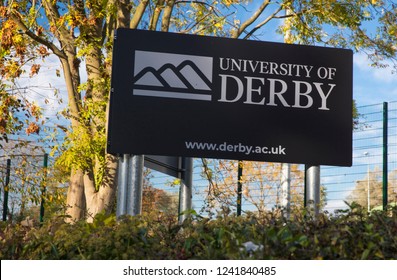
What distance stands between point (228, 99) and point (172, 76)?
0.66 m

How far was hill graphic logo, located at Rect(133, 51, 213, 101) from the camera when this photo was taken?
6.87 meters

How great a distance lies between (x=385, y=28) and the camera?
1541 centimetres

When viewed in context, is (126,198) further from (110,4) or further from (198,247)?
(110,4)

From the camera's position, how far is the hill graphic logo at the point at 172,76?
22.5 ft

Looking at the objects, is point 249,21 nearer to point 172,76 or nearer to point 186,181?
point 186,181

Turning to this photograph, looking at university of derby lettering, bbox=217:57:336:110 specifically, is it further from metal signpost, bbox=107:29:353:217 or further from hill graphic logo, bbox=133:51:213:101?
hill graphic logo, bbox=133:51:213:101

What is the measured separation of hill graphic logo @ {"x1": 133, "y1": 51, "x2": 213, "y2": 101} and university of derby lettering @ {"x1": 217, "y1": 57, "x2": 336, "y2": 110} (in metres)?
0.19

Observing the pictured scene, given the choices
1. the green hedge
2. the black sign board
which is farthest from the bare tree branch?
the green hedge

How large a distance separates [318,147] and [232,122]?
1.05 metres

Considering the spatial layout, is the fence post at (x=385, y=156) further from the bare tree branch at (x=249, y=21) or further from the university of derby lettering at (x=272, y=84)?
the university of derby lettering at (x=272, y=84)

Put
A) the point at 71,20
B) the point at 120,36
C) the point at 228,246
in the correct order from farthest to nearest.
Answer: the point at 71,20, the point at 120,36, the point at 228,246

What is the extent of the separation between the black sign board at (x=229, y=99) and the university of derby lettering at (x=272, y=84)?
0.01 m

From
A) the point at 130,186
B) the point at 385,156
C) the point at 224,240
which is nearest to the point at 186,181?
the point at 130,186
